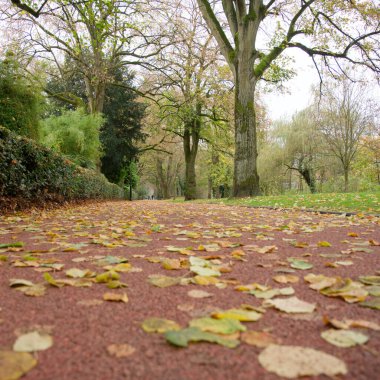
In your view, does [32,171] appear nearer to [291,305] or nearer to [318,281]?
[318,281]

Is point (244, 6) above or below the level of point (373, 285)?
above

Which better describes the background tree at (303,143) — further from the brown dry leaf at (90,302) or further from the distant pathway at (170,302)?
the brown dry leaf at (90,302)

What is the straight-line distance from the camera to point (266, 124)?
1013 inches

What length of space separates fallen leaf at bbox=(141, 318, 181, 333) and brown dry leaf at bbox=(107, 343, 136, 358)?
0.14m

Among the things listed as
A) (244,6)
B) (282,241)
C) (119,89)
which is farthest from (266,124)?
(282,241)

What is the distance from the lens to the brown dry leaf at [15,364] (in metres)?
0.93

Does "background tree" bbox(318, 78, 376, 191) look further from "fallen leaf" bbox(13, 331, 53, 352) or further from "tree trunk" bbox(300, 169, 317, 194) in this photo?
"fallen leaf" bbox(13, 331, 53, 352)

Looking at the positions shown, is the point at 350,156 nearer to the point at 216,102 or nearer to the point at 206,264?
the point at 216,102

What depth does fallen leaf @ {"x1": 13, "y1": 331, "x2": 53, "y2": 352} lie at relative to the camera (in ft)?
3.54

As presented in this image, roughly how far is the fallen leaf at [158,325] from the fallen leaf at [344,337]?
1.78ft

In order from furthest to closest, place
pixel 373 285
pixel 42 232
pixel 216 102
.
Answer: pixel 216 102 < pixel 42 232 < pixel 373 285

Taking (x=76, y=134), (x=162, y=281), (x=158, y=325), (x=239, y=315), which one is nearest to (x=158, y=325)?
(x=158, y=325)

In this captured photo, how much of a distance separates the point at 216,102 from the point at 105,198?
28.5 feet

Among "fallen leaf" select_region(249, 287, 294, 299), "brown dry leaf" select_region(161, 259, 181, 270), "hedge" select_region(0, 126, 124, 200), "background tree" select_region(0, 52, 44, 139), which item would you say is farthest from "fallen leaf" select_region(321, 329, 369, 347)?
"background tree" select_region(0, 52, 44, 139)
